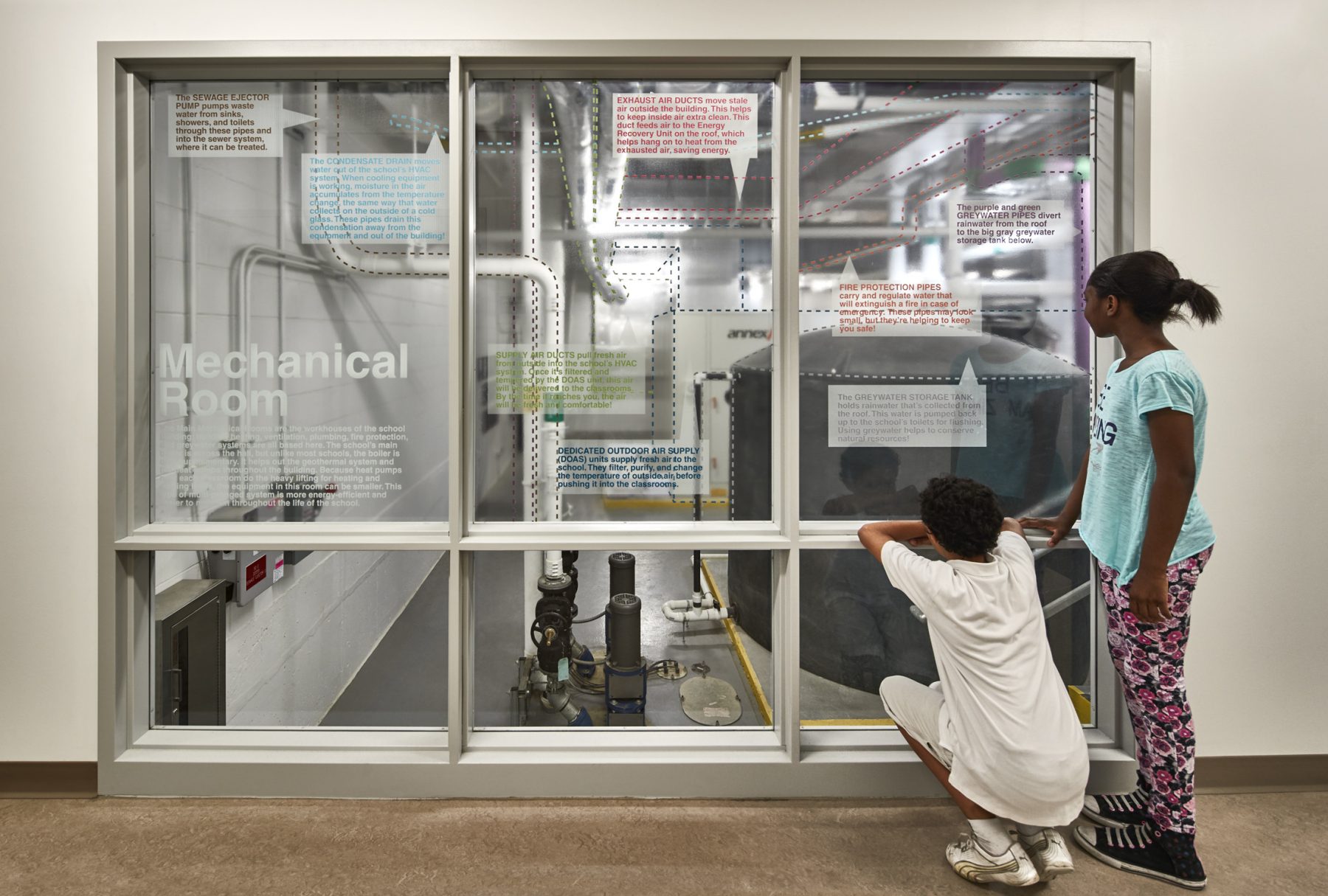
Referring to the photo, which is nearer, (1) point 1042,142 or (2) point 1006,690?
(2) point 1006,690

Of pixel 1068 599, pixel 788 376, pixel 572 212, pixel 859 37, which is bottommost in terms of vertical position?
pixel 1068 599

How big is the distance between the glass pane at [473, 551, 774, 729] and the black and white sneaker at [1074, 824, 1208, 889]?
32.8 inches

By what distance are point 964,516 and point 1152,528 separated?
43 centimetres

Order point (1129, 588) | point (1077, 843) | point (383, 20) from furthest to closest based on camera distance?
point (383, 20)
point (1077, 843)
point (1129, 588)

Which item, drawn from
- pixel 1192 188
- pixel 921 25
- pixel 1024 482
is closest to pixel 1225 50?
pixel 1192 188

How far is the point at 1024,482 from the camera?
6.46 ft

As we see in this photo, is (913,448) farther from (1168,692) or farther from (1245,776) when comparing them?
(1245,776)

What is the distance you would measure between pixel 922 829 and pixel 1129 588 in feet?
2.56

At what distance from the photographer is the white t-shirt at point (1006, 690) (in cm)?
144

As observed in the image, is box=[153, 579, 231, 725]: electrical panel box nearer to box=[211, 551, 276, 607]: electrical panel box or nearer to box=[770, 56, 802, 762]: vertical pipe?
box=[211, 551, 276, 607]: electrical panel box

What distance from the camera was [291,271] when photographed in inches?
74.6

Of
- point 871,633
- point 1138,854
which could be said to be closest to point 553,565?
point 871,633

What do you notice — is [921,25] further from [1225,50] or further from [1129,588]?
[1129,588]

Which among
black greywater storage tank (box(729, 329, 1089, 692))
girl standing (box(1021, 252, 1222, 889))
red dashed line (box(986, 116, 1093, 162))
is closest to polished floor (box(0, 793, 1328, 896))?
girl standing (box(1021, 252, 1222, 889))
